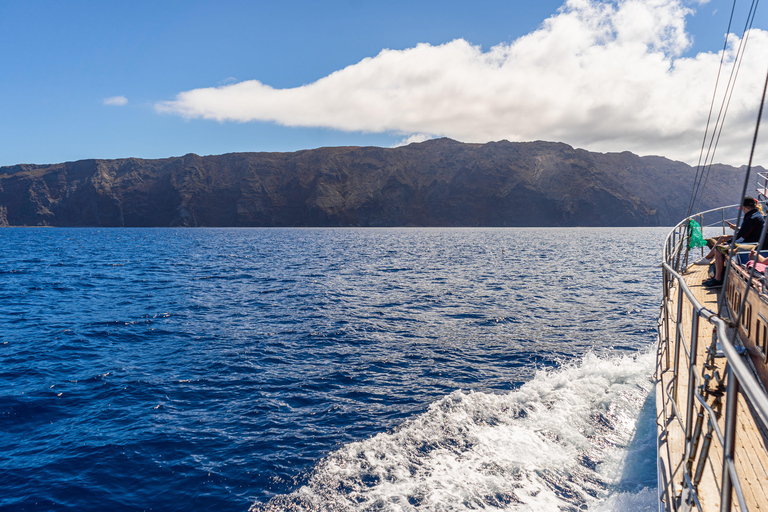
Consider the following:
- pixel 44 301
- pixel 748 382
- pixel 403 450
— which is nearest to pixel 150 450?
pixel 403 450

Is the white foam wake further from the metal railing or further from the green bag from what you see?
the green bag

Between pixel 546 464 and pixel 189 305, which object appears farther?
pixel 189 305

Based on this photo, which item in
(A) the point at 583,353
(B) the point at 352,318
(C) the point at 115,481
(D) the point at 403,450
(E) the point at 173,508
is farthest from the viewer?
(B) the point at 352,318

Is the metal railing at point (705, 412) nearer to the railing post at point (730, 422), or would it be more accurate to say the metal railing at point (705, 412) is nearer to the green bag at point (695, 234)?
the railing post at point (730, 422)

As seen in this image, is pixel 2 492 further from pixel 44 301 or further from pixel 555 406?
pixel 44 301

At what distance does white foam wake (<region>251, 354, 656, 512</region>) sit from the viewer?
635 cm

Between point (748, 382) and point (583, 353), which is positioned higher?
point (748, 382)

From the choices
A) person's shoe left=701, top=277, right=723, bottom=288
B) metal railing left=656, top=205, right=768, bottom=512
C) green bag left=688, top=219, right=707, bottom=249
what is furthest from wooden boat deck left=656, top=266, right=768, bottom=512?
green bag left=688, top=219, right=707, bottom=249

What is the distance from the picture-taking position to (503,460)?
7363 mm

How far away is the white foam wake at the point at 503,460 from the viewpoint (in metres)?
6.35

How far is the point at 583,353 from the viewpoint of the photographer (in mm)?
13578

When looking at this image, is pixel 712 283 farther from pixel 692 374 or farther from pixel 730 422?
pixel 730 422

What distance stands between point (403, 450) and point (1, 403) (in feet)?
30.5

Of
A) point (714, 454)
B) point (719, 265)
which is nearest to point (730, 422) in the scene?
point (714, 454)
